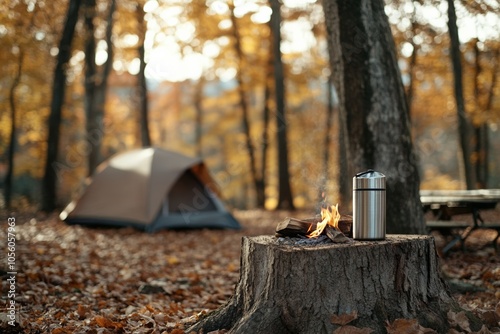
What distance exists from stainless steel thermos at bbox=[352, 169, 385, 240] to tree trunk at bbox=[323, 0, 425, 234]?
5.48 feet

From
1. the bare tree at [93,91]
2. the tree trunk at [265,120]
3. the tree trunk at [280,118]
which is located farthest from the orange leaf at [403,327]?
the tree trunk at [265,120]

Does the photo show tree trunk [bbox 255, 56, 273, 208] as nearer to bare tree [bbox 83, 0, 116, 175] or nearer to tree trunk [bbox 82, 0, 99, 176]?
bare tree [bbox 83, 0, 116, 175]

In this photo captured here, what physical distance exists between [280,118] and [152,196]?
5.40 m

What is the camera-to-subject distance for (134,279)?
573cm

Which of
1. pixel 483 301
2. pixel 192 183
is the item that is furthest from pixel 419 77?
pixel 483 301

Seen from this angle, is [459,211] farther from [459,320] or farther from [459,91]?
[459,91]

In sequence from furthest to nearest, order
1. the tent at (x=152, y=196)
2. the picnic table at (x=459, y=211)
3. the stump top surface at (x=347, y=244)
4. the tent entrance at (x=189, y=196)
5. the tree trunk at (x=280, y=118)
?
the tree trunk at (x=280, y=118)
the tent entrance at (x=189, y=196)
the tent at (x=152, y=196)
the picnic table at (x=459, y=211)
the stump top surface at (x=347, y=244)

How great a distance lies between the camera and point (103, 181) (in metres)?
10.7

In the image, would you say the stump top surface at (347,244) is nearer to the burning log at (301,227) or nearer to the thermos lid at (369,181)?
the burning log at (301,227)

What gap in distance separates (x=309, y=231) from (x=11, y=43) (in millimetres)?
13305

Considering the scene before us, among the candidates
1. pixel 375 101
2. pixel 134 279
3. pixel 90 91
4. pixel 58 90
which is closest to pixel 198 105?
pixel 90 91

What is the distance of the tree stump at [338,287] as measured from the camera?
120 inches

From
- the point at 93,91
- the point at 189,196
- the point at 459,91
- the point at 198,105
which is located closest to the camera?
the point at 189,196

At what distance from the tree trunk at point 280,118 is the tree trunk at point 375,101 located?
8.99m
